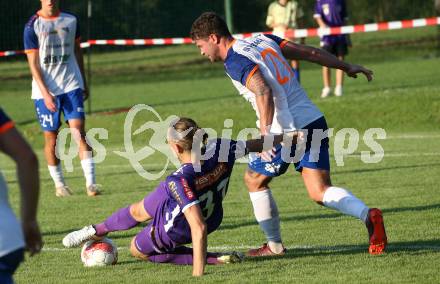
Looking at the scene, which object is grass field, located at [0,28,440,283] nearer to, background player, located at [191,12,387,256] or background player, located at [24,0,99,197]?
background player, located at [191,12,387,256]

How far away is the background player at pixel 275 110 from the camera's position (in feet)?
22.4

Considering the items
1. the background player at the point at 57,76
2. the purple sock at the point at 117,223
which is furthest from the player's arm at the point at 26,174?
the background player at the point at 57,76

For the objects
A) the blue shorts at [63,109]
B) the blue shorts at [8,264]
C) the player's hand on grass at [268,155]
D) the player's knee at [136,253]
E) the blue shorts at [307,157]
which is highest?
the blue shorts at [8,264]

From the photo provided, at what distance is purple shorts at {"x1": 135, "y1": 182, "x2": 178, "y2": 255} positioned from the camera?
6.99 metres

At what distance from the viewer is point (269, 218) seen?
741 cm

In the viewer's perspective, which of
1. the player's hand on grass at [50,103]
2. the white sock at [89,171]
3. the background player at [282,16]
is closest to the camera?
the player's hand on grass at [50,103]

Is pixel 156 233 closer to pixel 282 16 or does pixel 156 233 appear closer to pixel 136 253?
pixel 136 253

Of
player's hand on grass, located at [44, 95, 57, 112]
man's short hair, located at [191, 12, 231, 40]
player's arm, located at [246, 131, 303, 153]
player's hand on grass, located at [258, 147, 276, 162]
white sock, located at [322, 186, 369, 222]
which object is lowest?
player's hand on grass, located at [44, 95, 57, 112]

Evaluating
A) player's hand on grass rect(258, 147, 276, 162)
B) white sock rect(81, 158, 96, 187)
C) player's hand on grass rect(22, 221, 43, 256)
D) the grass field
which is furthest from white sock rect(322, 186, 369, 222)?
white sock rect(81, 158, 96, 187)

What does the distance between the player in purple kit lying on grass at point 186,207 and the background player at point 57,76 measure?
4.14 metres

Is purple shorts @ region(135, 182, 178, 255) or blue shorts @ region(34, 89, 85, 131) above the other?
purple shorts @ region(135, 182, 178, 255)

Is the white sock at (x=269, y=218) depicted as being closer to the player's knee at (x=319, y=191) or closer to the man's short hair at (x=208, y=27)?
the player's knee at (x=319, y=191)

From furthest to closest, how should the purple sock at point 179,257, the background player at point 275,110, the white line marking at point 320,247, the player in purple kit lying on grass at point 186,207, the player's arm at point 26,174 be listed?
the white line marking at point 320,247 → the purple sock at point 179,257 → the background player at point 275,110 → the player in purple kit lying on grass at point 186,207 → the player's arm at point 26,174

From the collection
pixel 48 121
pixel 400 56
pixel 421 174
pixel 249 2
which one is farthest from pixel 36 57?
pixel 249 2
